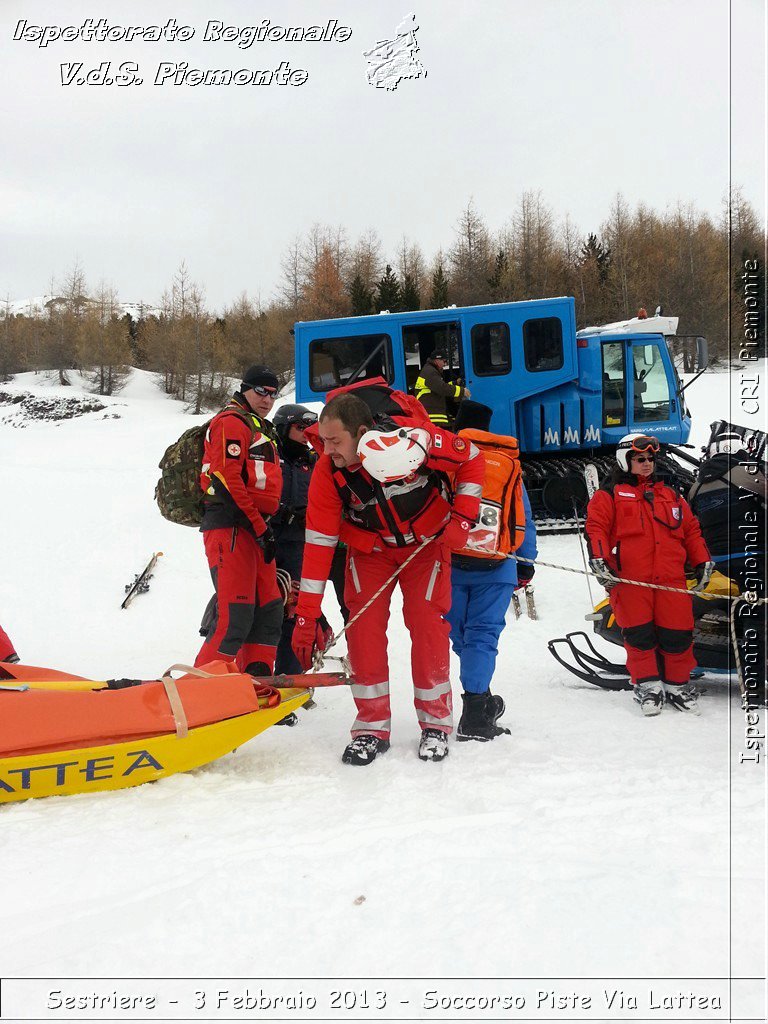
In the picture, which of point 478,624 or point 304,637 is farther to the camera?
point 478,624

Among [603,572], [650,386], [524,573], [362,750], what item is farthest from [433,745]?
[650,386]

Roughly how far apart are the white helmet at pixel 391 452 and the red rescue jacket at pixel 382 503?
136mm

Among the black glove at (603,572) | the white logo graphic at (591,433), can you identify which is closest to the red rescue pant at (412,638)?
the black glove at (603,572)

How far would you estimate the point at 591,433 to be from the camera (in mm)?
9648

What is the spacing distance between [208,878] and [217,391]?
26.6 metres

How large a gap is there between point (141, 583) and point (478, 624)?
184 inches

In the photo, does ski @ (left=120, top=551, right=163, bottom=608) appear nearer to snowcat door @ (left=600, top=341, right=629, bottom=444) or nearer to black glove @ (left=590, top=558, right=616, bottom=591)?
black glove @ (left=590, top=558, right=616, bottom=591)

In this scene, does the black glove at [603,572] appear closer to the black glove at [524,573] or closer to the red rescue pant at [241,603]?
the black glove at [524,573]

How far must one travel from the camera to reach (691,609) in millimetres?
4027

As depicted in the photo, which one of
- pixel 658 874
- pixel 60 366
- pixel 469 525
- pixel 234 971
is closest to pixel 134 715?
pixel 234 971

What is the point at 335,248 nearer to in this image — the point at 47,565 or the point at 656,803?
the point at 47,565

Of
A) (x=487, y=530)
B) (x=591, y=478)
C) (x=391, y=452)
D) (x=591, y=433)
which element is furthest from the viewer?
(x=591, y=433)

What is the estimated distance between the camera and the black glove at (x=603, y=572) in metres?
4.01

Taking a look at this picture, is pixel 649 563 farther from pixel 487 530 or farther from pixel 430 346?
pixel 430 346
